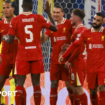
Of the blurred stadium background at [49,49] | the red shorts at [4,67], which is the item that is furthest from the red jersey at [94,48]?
the blurred stadium background at [49,49]

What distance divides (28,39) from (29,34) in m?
0.06

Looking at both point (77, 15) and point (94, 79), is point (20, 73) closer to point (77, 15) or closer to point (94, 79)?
point (94, 79)

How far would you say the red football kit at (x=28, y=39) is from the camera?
3.22m

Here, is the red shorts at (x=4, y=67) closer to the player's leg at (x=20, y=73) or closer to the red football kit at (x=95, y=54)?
the player's leg at (x=20, y=73)

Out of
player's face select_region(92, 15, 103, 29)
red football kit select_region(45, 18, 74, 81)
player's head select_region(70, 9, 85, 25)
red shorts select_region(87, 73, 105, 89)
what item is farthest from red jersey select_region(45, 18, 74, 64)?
red shorts select_region(87, 73, 105, 89)

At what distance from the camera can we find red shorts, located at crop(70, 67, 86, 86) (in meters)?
3.59

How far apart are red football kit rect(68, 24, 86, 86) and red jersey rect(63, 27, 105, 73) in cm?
11

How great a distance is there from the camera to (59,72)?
3934mm

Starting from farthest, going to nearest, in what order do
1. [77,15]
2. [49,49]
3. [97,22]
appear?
1. [49,49]
2. [77,15]
3. [97,22]

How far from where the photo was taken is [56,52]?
3926 mm

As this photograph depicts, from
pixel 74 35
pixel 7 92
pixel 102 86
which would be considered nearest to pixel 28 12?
pixel 74 35

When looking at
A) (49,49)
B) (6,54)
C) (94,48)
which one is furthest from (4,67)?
(49,49)

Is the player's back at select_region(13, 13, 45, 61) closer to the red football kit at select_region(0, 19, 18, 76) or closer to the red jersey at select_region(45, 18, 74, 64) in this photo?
the red football kit at select_region(0, 19, 18, 76)

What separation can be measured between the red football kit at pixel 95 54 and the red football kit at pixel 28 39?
563 mm
